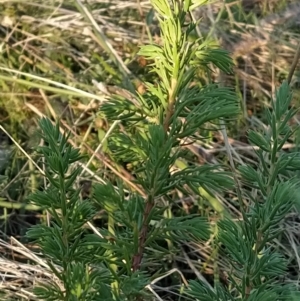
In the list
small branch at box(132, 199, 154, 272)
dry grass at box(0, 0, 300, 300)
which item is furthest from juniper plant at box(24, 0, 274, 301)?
dry grass at box(0, 0, 300, 300)

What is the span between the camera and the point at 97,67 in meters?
1.57

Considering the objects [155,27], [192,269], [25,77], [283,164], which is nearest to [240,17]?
[155,27]

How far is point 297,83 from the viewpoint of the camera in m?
1.55

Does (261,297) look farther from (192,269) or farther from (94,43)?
(94,43)

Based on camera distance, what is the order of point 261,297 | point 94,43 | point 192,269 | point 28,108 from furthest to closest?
point 94,43
point 28,108
point 192,269
point 261,297

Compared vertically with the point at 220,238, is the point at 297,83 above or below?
below

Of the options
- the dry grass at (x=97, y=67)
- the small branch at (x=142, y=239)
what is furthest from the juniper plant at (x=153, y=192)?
the dry grass at (x=97, y=67)

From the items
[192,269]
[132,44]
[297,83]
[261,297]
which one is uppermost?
[261,297]

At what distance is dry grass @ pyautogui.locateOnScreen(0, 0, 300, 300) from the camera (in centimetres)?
135

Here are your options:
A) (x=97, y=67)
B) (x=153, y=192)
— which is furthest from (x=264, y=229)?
(x=97, y=67)

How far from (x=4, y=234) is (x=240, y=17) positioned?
2.95ft

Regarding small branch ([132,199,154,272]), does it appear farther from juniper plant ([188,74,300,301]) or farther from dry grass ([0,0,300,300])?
dry grass ([0,0,300,300])

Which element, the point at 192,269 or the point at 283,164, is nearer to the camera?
the point at 283,164

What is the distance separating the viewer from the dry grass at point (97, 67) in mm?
1350
